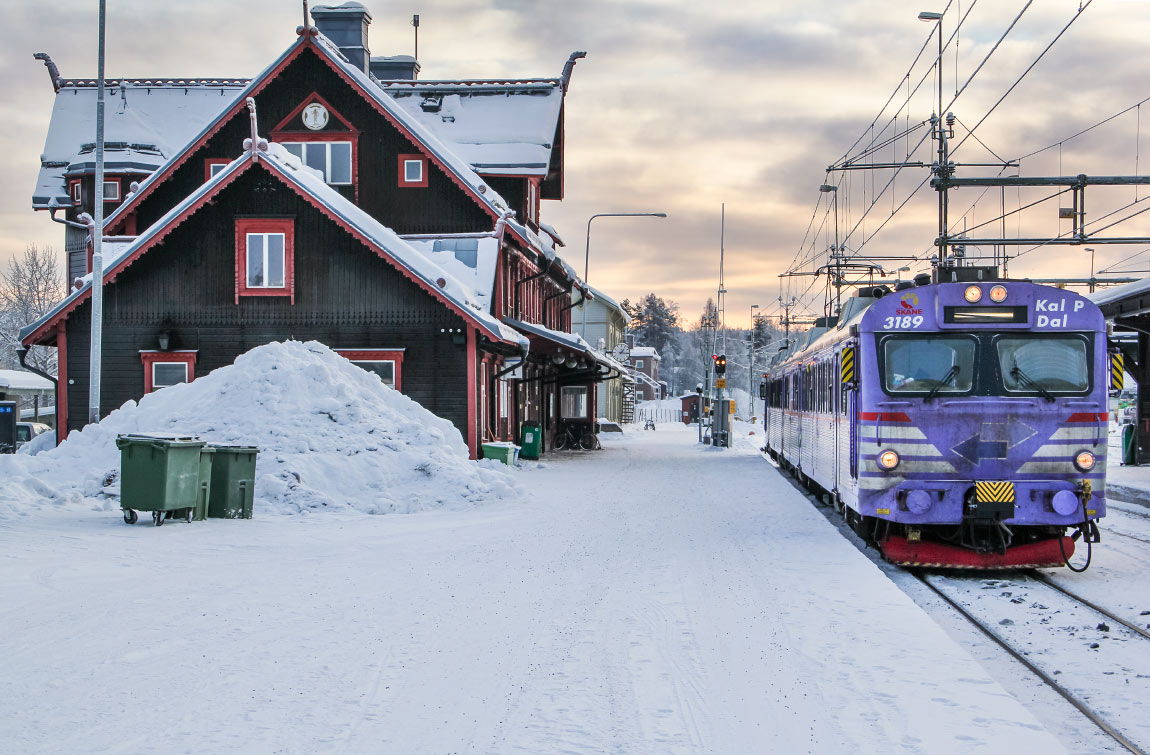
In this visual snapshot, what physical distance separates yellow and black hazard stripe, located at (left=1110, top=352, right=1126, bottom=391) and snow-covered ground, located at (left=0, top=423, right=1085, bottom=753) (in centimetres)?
331

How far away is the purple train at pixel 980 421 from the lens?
1156 cm

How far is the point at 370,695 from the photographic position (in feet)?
→ 21.3

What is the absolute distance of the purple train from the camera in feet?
Answer: 37.9

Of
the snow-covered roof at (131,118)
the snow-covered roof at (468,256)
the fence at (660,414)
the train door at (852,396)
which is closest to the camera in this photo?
the train door at (852,396)

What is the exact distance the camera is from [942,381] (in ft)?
39.3

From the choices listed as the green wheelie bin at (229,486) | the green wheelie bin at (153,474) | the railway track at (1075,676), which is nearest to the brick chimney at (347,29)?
the green wheelie bin at (229,486)

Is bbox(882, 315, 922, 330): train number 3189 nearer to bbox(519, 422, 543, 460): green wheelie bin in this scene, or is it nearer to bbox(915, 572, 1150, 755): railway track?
bbox(915, 572, 1150, 755): railway track

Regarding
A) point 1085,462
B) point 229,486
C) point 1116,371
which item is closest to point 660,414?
point 229,486

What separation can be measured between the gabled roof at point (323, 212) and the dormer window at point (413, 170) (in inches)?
207

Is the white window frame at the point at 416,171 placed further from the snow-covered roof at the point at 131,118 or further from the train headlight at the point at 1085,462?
the train headlight at the point at 1085,462

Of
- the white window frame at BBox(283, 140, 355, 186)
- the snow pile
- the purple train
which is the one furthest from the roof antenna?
the purple train

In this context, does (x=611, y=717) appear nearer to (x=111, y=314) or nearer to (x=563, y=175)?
(x=111, y=314)

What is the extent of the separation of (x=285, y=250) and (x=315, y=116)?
260 inches

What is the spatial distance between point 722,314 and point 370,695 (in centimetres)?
5346
